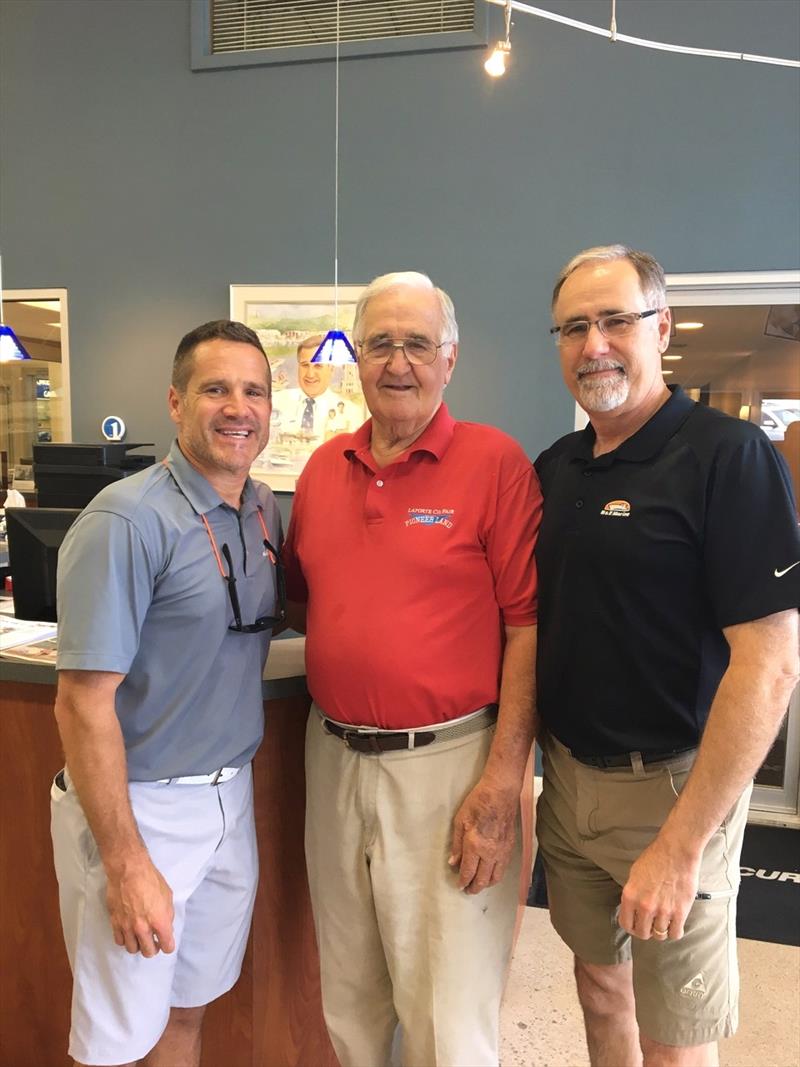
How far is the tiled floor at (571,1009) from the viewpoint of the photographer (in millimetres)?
2152

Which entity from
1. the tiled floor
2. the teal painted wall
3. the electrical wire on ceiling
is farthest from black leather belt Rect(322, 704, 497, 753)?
the teal painted wall

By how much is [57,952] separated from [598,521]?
1.63 metres

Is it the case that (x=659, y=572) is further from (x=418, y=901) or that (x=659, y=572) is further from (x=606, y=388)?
(x=418, y=901)

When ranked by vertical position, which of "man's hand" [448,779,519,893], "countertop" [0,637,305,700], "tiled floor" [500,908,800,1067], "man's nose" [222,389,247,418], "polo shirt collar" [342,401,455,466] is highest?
"man's nose" [222,389,247,418]

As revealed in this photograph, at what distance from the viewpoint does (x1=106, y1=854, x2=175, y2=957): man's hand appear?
1342 mm

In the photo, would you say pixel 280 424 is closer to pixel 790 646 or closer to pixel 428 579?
pixel 428 579

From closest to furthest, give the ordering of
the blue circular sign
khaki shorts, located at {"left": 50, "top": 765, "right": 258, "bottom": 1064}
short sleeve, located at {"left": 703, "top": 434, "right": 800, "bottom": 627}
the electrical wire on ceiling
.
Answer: short sleeve, located at {"left": 703, "top": 434, "right": 800, "bottom": 627}, khaki shorts, located at {"left": 50, "top": 765, "right": 258, "bottom": 1064}, the electrical wire on ceiling, the blue circular sign

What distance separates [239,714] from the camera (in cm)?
150

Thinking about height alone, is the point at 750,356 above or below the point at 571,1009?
above

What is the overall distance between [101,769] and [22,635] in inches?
35.4

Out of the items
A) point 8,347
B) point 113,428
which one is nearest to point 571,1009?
point 8,347

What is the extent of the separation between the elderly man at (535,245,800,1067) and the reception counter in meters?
0.65

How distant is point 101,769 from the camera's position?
1308 mm

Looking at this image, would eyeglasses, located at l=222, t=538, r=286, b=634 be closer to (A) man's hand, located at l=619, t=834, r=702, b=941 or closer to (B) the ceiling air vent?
(A) man's hand, located at l=619, t=834, r=702, b=941
